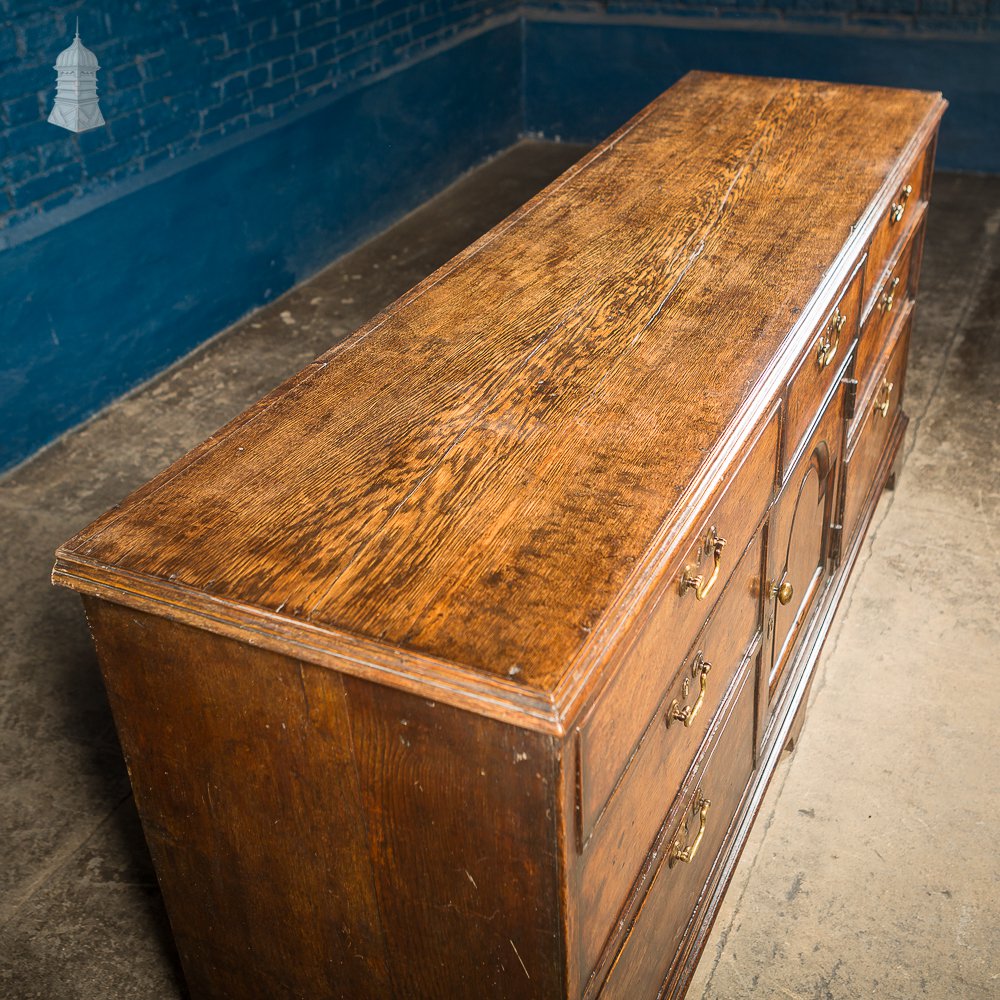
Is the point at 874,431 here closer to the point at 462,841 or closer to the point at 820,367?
the point at 820,367

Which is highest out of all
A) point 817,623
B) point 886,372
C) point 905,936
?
point 886,372

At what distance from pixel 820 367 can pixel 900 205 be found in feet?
2.56

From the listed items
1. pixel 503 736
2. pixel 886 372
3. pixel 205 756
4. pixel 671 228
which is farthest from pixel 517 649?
pixel 886 372

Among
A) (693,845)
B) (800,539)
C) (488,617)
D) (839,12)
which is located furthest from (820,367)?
(839,12)

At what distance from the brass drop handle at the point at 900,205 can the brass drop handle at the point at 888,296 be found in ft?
0.53

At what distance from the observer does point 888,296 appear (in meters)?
2.77

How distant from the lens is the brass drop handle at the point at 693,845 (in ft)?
5.90

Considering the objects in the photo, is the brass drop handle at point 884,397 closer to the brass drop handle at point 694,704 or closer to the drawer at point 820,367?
the drawer at point 820,367

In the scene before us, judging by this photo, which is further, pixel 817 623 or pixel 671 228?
pixel 817 623

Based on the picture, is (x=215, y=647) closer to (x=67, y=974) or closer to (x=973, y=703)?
(x=67, y=974)

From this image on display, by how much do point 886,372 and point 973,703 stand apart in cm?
85

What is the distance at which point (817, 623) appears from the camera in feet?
8.74

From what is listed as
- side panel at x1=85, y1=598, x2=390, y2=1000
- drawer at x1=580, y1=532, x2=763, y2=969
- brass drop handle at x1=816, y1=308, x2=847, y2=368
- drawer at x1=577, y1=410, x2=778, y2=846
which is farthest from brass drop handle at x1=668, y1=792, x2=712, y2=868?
brass drop handle at x1=816, y1=308, x2=847, y2=368

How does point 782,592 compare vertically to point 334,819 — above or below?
below
